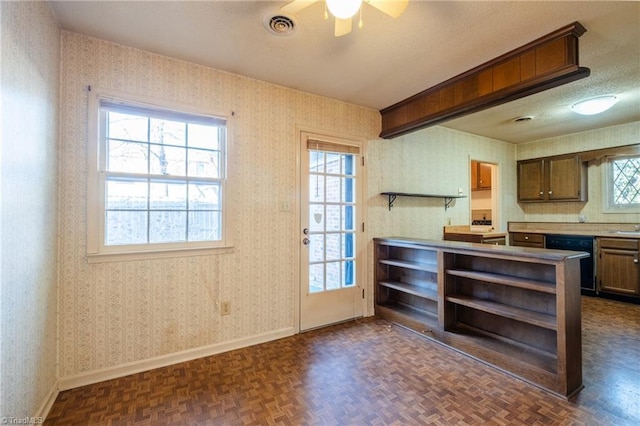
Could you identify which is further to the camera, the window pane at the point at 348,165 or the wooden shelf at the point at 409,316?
the window pane at the point at 348,165

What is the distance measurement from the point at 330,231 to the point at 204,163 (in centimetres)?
143

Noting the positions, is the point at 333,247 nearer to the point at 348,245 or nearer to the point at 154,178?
the point at 348,245

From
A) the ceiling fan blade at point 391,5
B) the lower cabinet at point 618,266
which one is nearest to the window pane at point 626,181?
the lower cabinet at point 618,266

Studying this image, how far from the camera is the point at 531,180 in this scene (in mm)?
5094

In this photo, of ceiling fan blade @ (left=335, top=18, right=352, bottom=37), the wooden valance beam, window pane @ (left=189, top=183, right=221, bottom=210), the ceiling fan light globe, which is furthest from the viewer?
window pane @ (left=189, top=183, right=221, bottom=210)

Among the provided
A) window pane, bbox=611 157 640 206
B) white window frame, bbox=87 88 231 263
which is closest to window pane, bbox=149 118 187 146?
white window frame, bbox=87 88 231 263

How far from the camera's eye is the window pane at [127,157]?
2.23 meters

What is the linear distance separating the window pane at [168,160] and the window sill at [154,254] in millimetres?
630

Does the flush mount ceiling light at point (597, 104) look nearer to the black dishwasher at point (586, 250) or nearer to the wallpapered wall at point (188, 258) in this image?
the black dishwasher at point (586, 250)

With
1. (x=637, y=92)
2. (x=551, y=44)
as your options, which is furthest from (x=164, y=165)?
(x=637, y=92)

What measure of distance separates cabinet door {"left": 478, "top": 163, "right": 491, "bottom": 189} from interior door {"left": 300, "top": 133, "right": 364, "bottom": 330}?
3320 millimetres

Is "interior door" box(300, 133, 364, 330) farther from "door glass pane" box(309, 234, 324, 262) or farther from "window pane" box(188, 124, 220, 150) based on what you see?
"window pane" box(188, 124, 220, 150)

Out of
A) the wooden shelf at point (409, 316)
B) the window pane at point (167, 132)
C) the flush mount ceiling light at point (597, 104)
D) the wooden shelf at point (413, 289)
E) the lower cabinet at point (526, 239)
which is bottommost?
the wooden shelf at point (409, 316)

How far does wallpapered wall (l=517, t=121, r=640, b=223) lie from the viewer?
4207 mm
